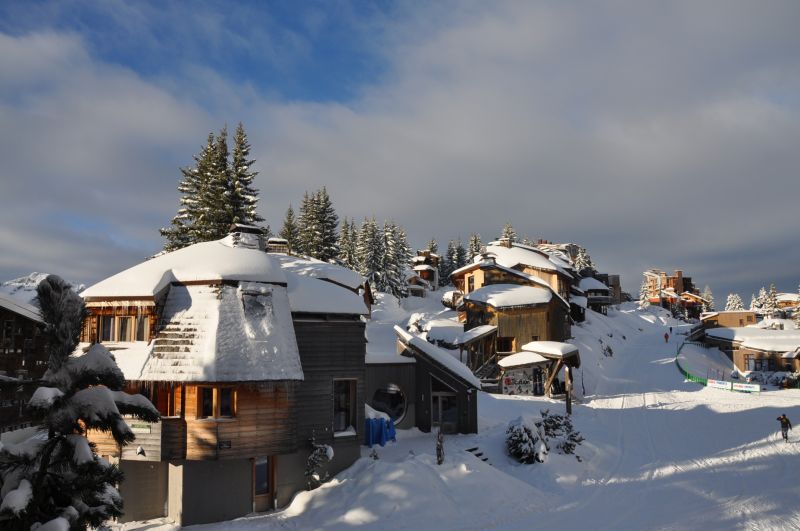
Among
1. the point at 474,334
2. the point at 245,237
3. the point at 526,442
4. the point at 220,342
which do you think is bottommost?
the point at 526,442

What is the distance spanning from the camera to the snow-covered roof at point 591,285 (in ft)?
292

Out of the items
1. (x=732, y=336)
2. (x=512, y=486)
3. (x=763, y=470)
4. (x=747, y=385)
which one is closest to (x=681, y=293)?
(x=732, y=336)

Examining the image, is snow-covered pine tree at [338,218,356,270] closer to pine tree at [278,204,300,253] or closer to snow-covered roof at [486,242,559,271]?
pine tree at [278,204,300,253]

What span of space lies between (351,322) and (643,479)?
13813 mm

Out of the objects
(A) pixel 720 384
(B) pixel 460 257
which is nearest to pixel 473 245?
(B) pixel 460 257

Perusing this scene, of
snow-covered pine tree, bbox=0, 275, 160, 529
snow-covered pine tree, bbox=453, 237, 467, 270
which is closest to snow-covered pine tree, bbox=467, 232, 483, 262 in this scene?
snow-covered pine tree, bbox=453, 237, 467, 270

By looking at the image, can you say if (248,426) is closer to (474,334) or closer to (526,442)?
(526,442)

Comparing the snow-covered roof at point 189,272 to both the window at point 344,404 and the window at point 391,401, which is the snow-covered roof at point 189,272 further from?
the window at point 391,401

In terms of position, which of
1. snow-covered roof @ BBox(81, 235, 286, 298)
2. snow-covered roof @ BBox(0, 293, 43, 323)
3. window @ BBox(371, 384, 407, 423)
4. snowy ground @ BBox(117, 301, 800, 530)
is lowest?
snowy ground @ BBox(117, 301, 800, 530)

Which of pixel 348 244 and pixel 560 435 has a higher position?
pixel 348 244

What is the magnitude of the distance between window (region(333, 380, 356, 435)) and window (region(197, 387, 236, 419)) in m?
4.93

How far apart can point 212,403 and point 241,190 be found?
28.4 metres

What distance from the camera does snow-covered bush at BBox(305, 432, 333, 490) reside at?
21.1 meters

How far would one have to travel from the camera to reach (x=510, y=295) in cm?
4759
